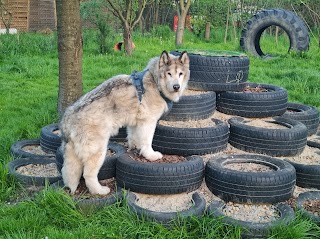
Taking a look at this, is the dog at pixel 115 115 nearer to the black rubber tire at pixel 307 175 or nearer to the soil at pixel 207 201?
the soil at pixel 207 201

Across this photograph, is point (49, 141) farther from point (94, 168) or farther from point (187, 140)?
point (187, 140)

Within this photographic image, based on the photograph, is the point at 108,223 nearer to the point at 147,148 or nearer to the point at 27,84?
the point at 147,148

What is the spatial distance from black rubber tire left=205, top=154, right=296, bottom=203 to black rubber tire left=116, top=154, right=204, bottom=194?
246 millimetres

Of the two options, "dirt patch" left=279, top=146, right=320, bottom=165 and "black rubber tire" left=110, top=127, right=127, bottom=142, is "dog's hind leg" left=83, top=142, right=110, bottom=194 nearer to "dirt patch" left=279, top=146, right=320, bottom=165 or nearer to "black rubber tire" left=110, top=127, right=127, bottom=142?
"black rubber tire" left=110, top=127, right=127, bottom=142

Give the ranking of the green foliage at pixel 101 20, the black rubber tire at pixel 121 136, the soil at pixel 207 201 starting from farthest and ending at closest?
the green foliage at pixel 101 20 < the black rubber tire at pixel 121 136 < the soil at pixel 207 201

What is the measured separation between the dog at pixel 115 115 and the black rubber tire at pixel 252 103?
123 centimetres

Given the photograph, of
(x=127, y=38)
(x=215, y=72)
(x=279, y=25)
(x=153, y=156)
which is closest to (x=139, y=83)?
(x=153, y=156)

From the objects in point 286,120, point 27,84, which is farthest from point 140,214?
point 27,84

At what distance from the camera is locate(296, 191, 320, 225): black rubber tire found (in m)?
4.61

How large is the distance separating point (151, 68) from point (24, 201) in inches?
89.9

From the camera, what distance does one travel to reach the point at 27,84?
11102mm

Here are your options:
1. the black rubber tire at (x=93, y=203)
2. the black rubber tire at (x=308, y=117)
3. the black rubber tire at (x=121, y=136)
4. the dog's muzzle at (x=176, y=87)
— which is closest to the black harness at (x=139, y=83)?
the dog's muzzle at (x=176, y=87)

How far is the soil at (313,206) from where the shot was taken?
191 inches

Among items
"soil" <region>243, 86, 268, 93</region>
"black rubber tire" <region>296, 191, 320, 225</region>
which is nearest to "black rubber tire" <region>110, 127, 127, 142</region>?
"soil" <region>243, 86, 268, 93</region>
